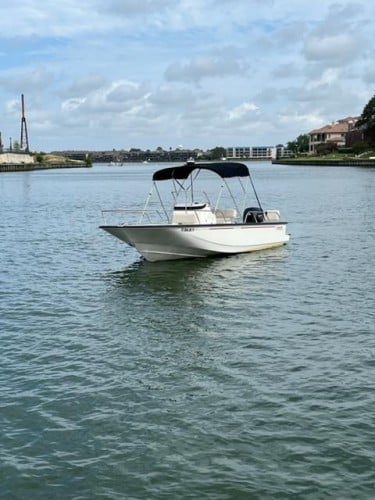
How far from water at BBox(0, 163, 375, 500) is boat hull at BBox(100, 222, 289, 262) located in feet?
4.97

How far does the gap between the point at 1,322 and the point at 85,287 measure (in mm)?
5342

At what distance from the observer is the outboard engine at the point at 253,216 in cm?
3003

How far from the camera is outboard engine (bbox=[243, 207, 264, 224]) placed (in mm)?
30031

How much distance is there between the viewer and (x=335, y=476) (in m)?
9.01

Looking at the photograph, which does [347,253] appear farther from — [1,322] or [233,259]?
[1,322]

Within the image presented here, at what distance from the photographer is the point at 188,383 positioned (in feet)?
41.6

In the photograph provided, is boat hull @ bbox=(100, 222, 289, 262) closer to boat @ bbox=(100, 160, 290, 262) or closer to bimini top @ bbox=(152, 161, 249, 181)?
boat @ bbox=(100, 160, 290, 262)

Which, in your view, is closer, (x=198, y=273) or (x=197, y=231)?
(x=198, y=273)

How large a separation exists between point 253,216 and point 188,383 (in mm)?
18254

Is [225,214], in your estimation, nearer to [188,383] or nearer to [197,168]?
[197,168]

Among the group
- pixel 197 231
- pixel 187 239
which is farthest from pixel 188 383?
pixel 197 231

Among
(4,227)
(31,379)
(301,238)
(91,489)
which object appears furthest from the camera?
(4,227)

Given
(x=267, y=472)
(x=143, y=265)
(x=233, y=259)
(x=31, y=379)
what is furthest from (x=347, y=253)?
(x=267, y=472)

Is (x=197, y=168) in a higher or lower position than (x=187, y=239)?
higher
